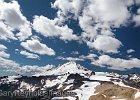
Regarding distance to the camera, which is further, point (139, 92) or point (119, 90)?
point (119, 90)

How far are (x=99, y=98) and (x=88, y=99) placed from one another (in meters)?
22.1

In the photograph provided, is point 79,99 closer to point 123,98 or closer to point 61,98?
point 61,98

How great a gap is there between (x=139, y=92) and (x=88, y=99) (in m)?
51.2

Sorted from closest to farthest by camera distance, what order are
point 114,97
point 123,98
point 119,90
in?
point 123,98 < point 114,97 < point 119,90

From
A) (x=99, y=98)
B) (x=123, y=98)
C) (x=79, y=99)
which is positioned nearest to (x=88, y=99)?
(x=79, y=99)

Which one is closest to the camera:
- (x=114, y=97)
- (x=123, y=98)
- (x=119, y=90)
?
(x=123, y=98)

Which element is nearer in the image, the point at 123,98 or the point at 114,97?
the point at 123,98

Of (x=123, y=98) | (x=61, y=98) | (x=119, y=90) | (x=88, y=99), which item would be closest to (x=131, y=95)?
(x=123, y=98)

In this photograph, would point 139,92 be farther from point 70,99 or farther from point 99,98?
point 70,99

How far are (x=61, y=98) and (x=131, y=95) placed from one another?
63023mm

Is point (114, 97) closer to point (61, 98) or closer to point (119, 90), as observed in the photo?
point (119, 90)

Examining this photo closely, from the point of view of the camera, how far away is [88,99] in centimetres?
18475

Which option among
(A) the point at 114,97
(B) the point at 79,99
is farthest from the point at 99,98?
(B) the point at 79,99

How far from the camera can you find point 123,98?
151m
